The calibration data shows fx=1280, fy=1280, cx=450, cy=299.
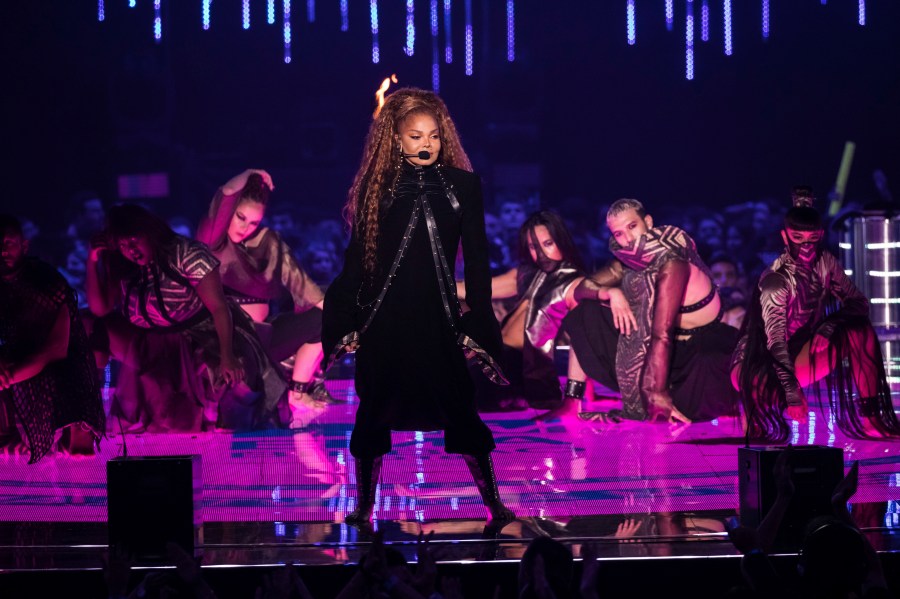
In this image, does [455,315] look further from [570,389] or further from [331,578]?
[570,389]

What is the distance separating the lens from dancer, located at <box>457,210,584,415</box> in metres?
7.51

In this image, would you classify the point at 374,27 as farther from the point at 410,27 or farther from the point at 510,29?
the point at 510,29

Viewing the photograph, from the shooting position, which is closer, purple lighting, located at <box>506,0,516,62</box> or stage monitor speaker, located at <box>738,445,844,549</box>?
stage monitor speaker, located at <box>738,445,844,549</box>

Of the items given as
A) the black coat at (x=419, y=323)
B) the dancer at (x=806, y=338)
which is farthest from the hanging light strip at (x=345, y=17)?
the black coat at (x=419, y=323)

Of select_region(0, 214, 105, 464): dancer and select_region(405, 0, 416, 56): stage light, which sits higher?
select_region(405, 0, 416, 56): stage light

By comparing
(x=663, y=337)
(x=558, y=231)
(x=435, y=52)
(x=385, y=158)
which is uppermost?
(x=435, y=52)

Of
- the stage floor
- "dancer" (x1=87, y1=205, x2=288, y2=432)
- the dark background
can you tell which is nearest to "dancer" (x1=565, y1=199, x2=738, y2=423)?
the stage floor

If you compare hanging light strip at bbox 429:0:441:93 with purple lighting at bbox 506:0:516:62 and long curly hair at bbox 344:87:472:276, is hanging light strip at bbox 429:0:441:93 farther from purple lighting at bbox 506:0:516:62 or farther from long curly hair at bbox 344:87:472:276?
long curly hair at bbox 344:87:472:276

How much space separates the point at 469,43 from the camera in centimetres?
967

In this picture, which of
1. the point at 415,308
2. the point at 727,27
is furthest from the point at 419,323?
the point at 727,27

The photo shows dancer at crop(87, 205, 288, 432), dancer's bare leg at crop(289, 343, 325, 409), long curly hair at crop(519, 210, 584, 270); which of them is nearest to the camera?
dancer at crop(87, 205, 288, 432)

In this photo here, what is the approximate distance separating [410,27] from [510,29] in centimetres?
75

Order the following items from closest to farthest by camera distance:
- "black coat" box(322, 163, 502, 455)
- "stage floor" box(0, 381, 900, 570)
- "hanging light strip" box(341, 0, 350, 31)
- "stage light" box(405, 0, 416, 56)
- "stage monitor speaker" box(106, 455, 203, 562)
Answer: "stage monitor speaker" box(106, 455, 203, 562) → "stage floor" box(0, 381, 900, 570) → "black coat" box(322, 163, 502, 455) → "stage light" box(405, 0, 416, 56) → "hanging light strip" box(341, 0, 350, 31)

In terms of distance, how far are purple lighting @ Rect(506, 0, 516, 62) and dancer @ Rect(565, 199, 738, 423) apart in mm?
2890
